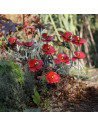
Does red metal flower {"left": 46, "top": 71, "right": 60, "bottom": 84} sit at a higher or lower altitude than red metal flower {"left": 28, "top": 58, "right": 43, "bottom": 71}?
lower

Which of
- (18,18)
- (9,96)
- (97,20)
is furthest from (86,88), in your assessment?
(97,20)

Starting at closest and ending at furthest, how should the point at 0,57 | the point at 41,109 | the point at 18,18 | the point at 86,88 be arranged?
the point at 41,109, the point at 86,88, the point at 0,57, the point at 18,18

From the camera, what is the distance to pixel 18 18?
436cm

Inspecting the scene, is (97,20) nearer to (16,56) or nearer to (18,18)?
(18,18)

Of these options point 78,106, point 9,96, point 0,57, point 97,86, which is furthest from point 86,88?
point 0,57

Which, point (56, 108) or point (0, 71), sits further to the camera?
point (0, 71)

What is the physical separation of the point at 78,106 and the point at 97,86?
0.65 metres

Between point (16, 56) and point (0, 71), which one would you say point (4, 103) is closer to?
point (0, 71)

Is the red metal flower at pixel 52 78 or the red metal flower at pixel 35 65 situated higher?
the red metal flower at pixel 35 65

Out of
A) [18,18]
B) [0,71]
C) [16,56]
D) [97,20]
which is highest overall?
[97,20]

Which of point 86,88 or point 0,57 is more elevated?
point 0,57

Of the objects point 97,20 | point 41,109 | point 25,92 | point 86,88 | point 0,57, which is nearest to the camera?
point 41,109

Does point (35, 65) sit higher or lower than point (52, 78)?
higher

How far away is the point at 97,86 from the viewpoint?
2.55m
